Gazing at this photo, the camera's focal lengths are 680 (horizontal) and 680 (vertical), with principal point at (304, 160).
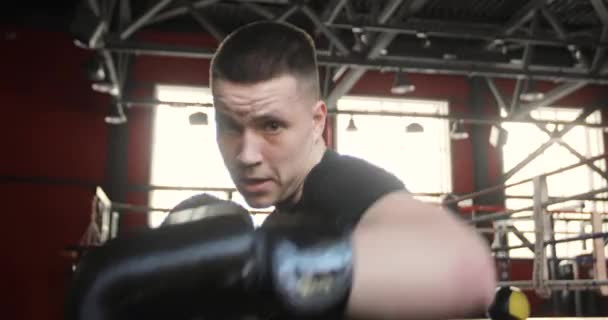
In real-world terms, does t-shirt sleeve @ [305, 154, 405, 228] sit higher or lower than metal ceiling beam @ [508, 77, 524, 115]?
lower

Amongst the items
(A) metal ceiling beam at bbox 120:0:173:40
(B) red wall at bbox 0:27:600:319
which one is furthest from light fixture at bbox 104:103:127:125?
(A) metal ceiling beam at bbox 120:0:173:40

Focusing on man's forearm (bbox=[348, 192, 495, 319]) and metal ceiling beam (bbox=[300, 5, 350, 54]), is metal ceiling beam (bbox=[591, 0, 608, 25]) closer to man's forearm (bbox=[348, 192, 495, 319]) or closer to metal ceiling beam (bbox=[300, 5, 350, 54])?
metal ceiling beam (bbox=[300, 5, 350, 54])

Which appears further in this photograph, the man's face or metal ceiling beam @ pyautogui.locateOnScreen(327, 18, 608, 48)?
metal ceiling beam @ pyautogui.locateOnScreen(327, 18, 608, 48)

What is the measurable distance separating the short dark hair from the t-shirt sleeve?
0.14 m

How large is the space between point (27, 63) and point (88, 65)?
7.13 ft

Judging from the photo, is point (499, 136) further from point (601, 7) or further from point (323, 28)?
point (323, 28)

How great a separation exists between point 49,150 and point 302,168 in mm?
6874

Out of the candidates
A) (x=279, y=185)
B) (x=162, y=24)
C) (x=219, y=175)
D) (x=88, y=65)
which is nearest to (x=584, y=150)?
(x=219, y=175)

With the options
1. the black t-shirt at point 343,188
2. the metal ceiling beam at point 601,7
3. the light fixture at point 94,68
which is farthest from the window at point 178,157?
the black t-shirt at point 343,188

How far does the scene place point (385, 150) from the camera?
8039 millimetres

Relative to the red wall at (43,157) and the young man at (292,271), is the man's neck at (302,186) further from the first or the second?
the red wall at (43,157)

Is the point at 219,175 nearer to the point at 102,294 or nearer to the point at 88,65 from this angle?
the point at 88,65

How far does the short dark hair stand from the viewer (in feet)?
3.00

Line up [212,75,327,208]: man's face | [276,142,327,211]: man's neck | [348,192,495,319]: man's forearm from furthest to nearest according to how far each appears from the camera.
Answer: [276,142,327,211]: man's neck < [212,75,327,208]: man's face < [348,192,495,319]: man's forearm
